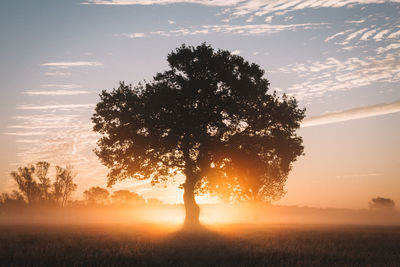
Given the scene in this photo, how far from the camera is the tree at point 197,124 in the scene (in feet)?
115

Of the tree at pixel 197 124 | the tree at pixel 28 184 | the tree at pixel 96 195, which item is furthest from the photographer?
the tree at pixel 96 195

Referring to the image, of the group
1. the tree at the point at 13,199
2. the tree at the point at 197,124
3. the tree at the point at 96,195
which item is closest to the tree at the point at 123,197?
the tree at the point at 96,195

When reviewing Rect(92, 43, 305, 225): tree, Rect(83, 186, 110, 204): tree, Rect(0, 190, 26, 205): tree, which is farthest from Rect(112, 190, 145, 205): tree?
Rect(92, 43, 305, 225): tree

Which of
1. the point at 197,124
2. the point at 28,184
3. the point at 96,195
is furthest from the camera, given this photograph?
the point at 96,195

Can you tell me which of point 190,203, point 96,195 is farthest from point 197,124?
point 96,195

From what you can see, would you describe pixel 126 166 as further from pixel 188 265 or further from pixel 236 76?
pixel 188 265

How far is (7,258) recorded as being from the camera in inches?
498

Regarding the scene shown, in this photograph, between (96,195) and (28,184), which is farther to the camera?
(96,195)

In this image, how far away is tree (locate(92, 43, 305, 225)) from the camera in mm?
34938

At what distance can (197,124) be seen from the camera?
1359 inches

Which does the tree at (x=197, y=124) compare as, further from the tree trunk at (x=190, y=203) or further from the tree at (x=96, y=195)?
the tree at (x=96, y=195)

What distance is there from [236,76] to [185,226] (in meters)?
16.3

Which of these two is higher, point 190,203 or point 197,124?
point 197,124

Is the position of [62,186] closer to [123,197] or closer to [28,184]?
[28,184]
